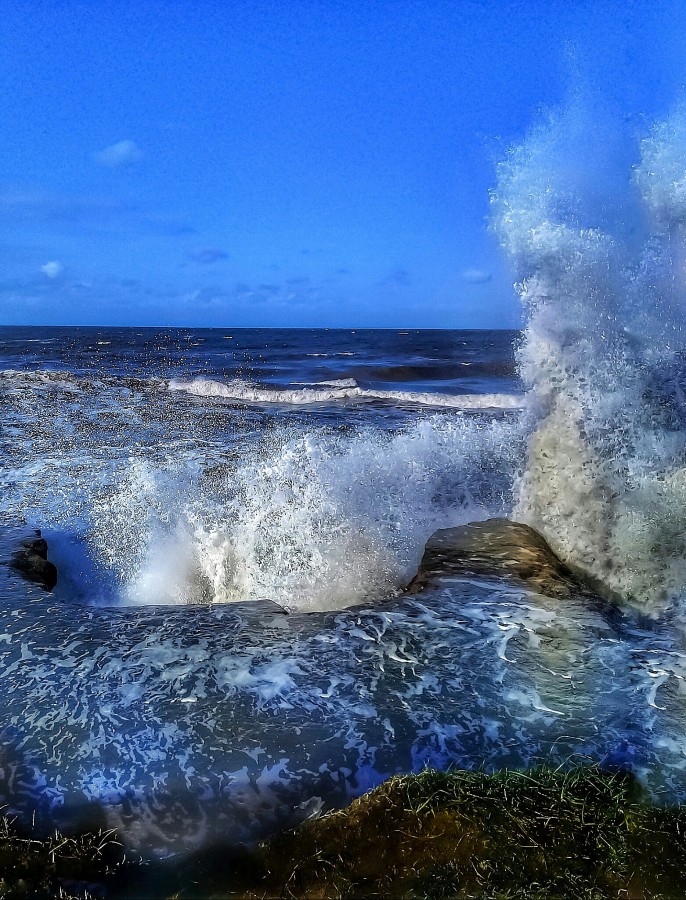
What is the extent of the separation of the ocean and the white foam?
10080 mm

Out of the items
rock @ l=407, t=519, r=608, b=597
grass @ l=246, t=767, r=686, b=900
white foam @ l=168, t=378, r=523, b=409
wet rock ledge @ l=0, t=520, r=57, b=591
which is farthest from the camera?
white foam @ l=168, t=378, r=523, b=409

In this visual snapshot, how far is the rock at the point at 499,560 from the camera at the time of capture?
4.75 meters

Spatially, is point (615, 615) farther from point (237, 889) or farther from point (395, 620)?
point (237, 889)

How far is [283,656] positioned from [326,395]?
1830 centimetres

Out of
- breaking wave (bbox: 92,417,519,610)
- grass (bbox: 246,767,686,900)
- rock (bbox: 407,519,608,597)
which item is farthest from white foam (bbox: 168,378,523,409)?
grass (bbox: 246,767,686,900)

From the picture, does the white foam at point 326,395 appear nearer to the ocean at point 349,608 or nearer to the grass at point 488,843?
the ocean at point 349,608

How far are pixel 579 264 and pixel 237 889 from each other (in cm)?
638

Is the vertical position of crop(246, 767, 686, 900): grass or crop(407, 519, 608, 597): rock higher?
crop(407, 519, 608, 597): rock

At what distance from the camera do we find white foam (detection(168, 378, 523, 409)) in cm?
2030

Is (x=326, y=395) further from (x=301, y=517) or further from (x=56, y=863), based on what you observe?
(x=56, y=863)

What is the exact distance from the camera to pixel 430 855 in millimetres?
2270

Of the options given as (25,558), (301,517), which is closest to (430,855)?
(301,517)

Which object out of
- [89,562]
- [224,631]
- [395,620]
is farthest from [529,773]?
[89,562]

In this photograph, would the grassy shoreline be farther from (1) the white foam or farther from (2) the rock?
(1) the white foam
